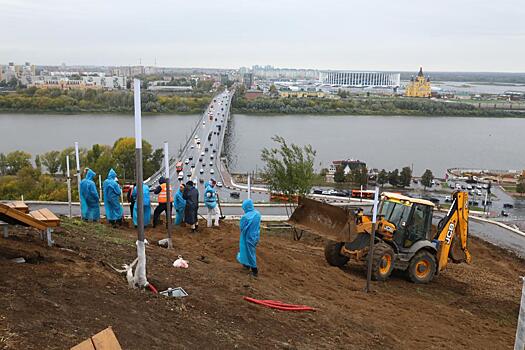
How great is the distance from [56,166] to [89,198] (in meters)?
38.4

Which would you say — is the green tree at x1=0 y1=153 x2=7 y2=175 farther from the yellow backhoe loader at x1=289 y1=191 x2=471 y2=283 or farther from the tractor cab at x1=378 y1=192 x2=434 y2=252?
the tractor cab at x1=378 y1=192 x2=434 y2=252

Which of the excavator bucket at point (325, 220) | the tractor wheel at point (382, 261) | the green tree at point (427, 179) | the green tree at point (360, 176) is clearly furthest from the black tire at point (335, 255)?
the green tree at point (427, 179)

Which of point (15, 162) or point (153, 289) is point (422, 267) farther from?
point (15, 162)

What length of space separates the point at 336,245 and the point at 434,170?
49950mm

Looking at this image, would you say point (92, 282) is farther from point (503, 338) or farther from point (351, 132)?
point (351, 132)

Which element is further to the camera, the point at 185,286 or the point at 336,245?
the point at 336,245

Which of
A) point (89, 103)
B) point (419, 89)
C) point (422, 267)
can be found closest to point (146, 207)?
point (422, 267)

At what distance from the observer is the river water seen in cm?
6009

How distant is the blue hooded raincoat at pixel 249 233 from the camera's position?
7.50 m

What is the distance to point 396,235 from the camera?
993 centimetres

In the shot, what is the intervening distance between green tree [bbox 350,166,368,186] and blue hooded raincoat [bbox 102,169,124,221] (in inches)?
1399

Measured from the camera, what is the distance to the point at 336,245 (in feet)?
33.1

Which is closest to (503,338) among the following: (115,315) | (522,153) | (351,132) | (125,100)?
(115,315)

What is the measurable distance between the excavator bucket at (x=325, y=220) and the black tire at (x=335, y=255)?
382mm
